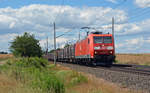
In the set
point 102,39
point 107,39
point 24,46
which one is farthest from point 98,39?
point 24,46

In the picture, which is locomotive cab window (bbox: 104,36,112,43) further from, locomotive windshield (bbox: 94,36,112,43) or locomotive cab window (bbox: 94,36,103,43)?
locomotive cab window (bbox: 94,36,103,43)

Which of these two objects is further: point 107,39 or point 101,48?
point 107,39

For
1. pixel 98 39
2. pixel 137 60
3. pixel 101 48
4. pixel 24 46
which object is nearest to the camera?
pixel 101 48

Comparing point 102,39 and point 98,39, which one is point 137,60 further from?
point 98,39

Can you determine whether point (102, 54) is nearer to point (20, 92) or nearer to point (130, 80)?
point (130, 80)

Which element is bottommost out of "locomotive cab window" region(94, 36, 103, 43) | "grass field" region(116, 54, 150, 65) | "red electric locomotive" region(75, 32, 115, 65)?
"grass field" region(116, 54, 150, 65)

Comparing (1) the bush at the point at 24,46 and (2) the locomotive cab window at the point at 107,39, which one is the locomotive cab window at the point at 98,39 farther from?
(1) the bush at the point at 24,46

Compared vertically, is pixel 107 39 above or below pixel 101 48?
above

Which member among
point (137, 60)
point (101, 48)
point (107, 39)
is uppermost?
point (107, 39)

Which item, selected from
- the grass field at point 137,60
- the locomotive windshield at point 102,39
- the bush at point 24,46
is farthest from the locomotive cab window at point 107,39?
the bush at point 24,46

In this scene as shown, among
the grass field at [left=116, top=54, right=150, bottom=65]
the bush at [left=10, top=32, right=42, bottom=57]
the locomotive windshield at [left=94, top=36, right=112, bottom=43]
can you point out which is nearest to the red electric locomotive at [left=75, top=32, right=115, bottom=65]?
the locomotive windshield at [left=94, top=36, right=112, bottom=43]

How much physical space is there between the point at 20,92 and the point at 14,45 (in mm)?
48267

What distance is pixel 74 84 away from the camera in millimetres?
15062

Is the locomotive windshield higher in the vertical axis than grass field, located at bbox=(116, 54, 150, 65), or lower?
higher
